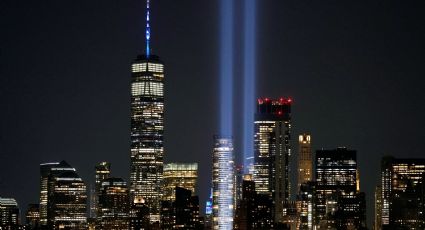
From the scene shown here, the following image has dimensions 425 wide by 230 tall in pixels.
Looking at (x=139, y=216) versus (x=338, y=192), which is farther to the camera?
(x=139, y=216)

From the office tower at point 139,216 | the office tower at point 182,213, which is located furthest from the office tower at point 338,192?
Answer: the office tower at point 139,216

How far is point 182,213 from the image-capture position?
4589 inches

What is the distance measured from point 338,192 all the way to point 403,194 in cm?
702

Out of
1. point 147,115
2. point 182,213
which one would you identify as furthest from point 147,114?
point 182,213

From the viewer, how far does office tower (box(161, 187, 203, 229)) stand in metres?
114

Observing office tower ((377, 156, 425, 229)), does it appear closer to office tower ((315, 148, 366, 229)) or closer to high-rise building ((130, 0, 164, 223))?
office tower ((315, 148, 366, 229))

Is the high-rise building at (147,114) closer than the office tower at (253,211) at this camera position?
No

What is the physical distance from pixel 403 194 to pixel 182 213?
21.7 m

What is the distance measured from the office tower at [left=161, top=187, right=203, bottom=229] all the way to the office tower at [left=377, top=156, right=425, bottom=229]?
18.3 metres

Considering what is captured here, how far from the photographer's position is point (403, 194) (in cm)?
11669

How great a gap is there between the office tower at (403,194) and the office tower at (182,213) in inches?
720

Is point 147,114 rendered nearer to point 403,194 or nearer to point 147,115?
point 147,115

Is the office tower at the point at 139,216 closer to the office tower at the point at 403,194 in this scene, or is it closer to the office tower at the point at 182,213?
the office tower at the point at 182,213

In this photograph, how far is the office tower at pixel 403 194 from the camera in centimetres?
11525
